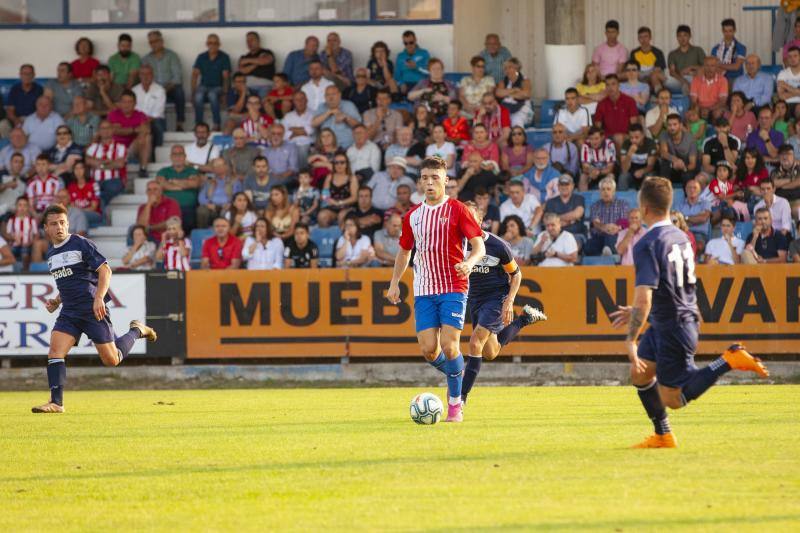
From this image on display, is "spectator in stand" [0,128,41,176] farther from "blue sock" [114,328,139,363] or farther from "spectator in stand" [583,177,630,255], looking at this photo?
"blue sock" [114,328,139,363]

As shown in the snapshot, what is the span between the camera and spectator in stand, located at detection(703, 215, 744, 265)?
20.5 metres

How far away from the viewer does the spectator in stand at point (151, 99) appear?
84.3 ft

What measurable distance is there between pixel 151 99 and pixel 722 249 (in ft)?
36.7

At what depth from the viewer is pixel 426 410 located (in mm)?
11844

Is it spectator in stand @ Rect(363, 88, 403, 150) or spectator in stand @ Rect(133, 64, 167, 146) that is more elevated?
spectator in stand @ Rect(133, 64, 167, 146)

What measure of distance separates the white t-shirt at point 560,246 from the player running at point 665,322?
11.3m

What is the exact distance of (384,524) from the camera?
6676 mm

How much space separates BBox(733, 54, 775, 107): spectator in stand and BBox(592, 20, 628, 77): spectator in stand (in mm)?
2293

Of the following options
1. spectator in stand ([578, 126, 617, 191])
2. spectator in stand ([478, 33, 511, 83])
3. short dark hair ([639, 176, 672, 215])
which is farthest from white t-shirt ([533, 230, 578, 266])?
short dark hair ([639, 176, 672, 215])

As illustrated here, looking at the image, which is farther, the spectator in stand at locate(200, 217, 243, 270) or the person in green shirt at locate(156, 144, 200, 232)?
the person in green shirt at locate(156, 144, 200, 232)

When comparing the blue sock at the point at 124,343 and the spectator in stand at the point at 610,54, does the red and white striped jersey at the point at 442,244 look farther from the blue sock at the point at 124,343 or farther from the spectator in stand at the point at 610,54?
the spectator in stand at the point at 610,54

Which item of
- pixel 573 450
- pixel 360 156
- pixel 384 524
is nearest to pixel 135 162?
pixel 360 156

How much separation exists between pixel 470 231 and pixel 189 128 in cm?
1556

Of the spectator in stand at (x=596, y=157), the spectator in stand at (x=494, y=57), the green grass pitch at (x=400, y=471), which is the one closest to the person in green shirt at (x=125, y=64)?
the spectator in stand at (x=494, y=57)
